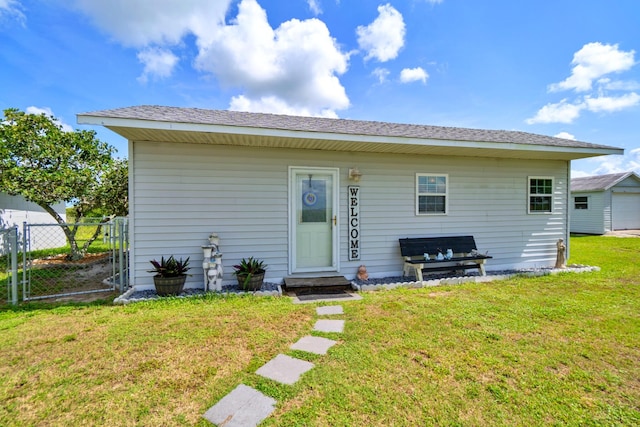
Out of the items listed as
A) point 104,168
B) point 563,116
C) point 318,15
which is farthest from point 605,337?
point 563,116

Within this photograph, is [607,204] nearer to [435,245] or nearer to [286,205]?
[435,245]

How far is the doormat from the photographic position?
4795 millimetres

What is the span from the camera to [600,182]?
15180mm

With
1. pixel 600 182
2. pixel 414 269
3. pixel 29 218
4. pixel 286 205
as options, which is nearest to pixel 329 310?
pixel 286 205

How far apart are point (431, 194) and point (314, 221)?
251 cm

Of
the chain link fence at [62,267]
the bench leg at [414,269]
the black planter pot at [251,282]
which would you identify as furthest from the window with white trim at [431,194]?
the chain link fence at [62,267]

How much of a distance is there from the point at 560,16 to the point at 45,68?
13.1 m

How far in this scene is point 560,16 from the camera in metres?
7.05

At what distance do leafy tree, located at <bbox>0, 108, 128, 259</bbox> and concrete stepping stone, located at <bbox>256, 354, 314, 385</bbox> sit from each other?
6910 mm

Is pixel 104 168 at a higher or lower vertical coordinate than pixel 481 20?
lower

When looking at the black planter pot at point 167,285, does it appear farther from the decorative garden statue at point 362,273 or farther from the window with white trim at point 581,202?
the window with white trim at point 581,202

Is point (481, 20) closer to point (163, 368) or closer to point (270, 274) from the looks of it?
point (270, 274)

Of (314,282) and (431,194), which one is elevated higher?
(431,194)

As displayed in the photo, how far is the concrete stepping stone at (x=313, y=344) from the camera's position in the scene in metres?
2.73
